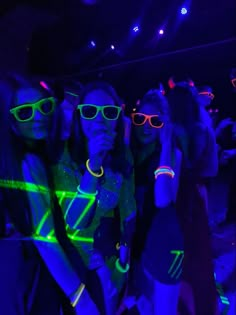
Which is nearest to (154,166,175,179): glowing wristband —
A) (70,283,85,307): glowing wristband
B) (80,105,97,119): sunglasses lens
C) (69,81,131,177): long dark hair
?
(69,81,131,177): long dark hair

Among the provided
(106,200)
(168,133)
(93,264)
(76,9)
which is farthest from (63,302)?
(76,9)

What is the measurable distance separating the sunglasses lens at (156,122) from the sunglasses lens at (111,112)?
24cm

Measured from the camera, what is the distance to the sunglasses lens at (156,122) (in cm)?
239

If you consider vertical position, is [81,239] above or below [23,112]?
below

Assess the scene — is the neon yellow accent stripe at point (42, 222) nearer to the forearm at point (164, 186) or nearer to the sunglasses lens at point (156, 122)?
the forearm at point (164, 186)

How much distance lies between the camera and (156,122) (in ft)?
7.87

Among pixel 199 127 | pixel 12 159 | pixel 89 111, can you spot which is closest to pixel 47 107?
pixel 89 111

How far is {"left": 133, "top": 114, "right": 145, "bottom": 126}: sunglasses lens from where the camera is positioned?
2383 mm

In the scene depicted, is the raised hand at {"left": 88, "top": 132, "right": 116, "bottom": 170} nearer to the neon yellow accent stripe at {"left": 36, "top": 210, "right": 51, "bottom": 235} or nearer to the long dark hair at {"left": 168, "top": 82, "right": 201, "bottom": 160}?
the neon yellow accent stripe at {"left": 36, "top": 210, "right": 51, "bottom": 235}

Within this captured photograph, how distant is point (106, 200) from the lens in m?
2.27

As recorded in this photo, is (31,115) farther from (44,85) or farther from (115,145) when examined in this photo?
(115,145)

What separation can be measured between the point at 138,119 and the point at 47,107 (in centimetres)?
57

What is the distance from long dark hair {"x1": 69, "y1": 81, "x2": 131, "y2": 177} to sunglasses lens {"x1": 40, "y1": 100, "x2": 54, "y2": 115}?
0.49ft

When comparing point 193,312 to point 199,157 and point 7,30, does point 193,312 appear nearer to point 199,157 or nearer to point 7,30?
point 199,157
